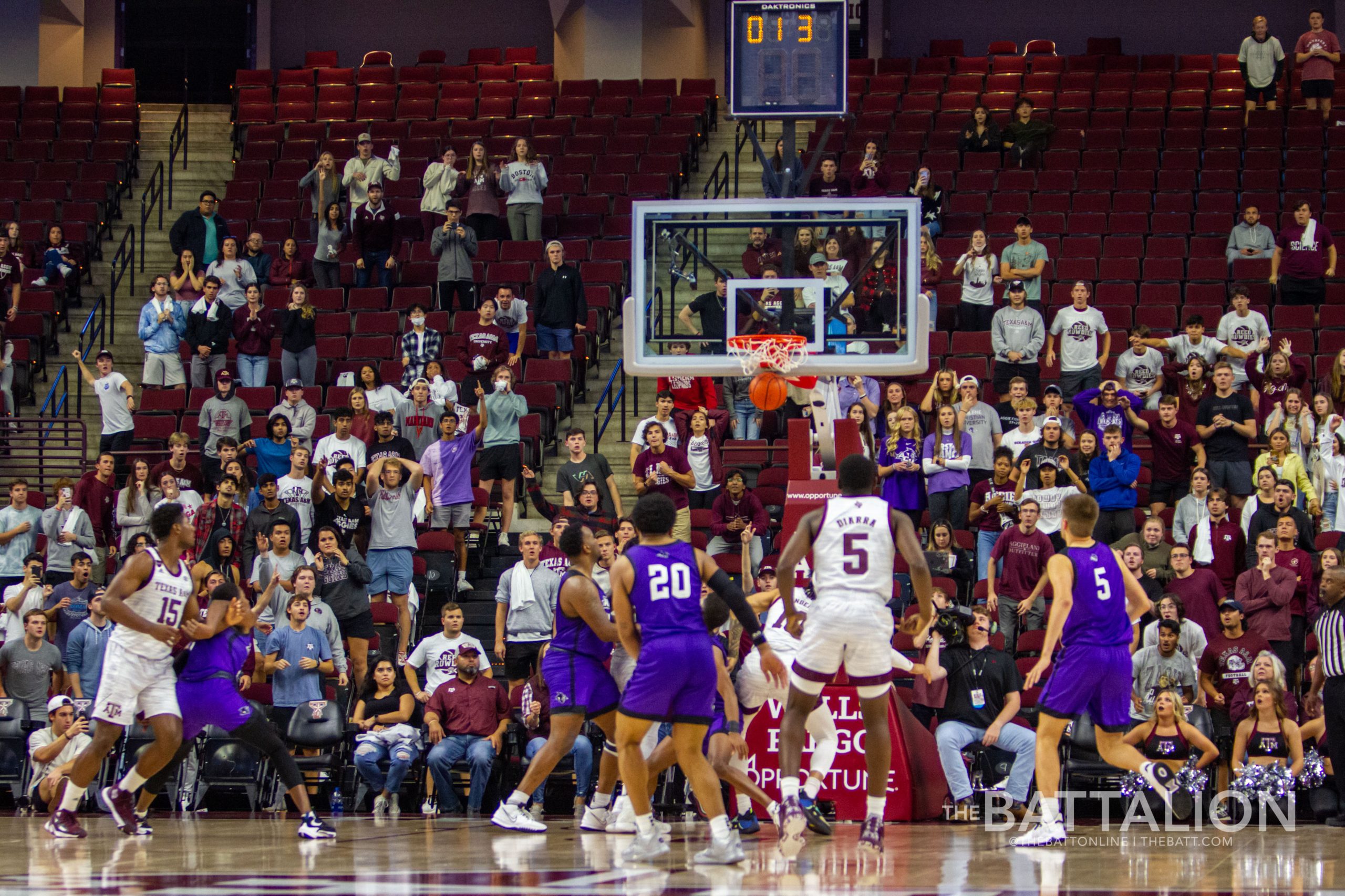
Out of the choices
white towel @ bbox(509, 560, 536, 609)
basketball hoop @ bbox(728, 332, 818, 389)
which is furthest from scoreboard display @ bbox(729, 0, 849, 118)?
white towel @ bbox(509, 560, 536, 609)

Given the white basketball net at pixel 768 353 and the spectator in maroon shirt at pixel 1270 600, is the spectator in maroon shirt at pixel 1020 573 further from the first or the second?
the white basketball net at pixel 768 353

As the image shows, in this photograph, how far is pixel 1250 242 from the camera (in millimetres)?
18391

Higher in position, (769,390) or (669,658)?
(769,390)

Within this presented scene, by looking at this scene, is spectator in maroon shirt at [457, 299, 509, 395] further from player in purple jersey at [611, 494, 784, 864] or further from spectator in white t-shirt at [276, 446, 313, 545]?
player in purple jersey at [611, 494, 784, 864]

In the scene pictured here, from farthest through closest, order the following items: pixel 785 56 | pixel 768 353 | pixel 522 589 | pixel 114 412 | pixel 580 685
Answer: pixel 114 412
pixel 522 589
pixel 785 56
pixel 768 353
pixel 580 685

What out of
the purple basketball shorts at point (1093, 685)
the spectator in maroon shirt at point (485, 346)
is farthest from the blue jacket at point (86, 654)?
the purple basketball shorts at point (1093, 685)

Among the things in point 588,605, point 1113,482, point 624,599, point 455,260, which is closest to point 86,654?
point 588,605

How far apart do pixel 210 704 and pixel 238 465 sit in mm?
5889

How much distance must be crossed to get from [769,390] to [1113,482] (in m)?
4.60

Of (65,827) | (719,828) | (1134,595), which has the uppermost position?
(1134,595)

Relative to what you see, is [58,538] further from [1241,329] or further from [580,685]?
[1241,329]

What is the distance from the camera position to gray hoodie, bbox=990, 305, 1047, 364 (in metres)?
16.2

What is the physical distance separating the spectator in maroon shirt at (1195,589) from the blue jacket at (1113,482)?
1209 millimetres

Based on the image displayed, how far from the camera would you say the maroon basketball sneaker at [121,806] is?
926 centimetres
